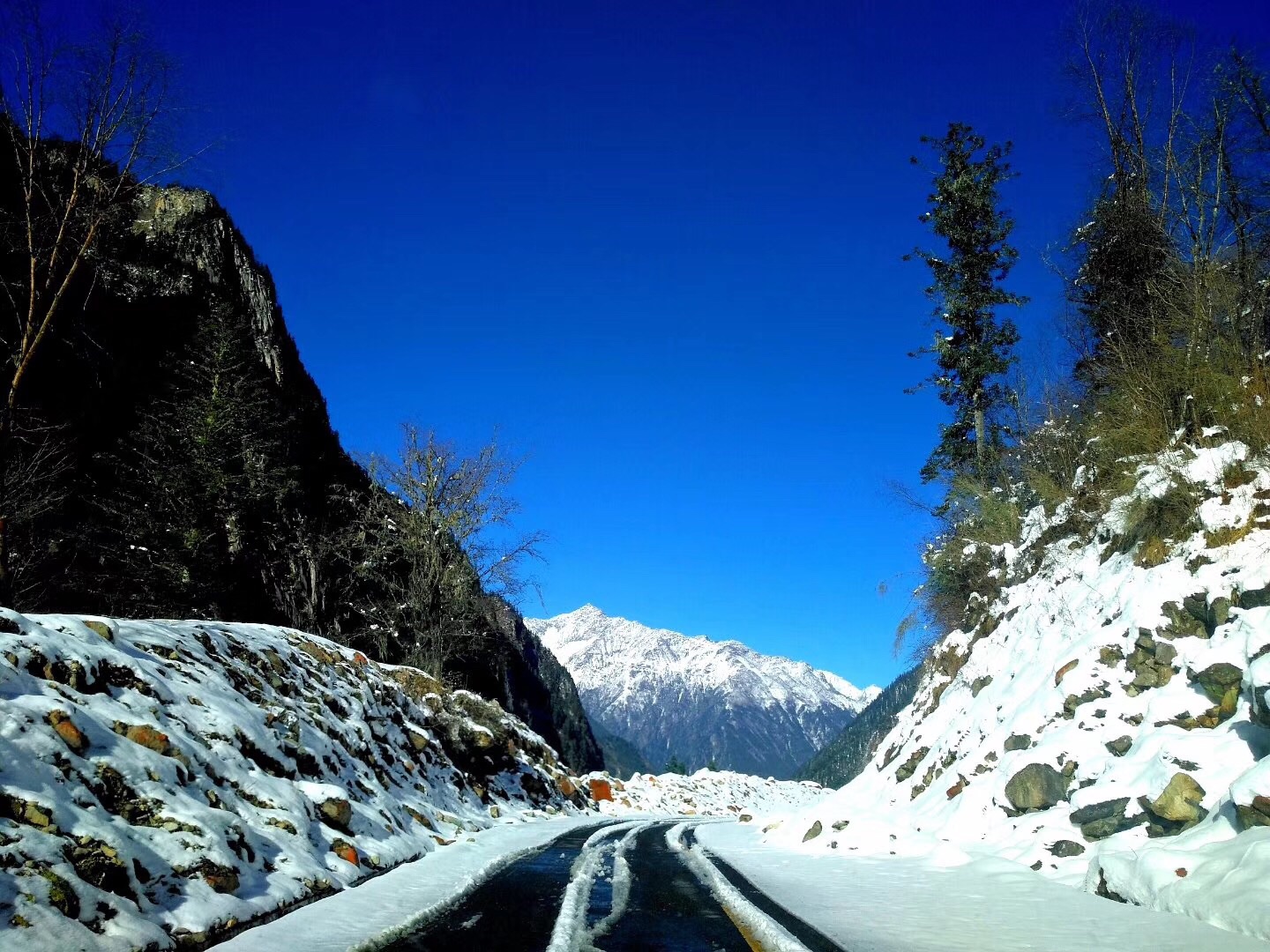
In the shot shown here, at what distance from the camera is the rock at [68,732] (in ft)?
18.7

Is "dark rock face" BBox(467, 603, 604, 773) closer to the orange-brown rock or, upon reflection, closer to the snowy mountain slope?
the orange-brown rock

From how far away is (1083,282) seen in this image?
19.2 meters

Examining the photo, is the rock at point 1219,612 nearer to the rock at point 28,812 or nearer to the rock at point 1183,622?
the rock at point 1183,622

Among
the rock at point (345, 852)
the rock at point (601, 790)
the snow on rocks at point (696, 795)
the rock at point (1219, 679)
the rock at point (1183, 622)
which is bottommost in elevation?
the snow on rocks at point (696, 795)

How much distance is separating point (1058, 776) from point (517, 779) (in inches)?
597

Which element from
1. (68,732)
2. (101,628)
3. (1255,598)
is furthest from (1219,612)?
(101,628)

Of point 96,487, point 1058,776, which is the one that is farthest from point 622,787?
point 1058,776

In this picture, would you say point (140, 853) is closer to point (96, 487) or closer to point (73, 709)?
point (73, 709)

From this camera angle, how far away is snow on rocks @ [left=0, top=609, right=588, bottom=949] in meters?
4.68

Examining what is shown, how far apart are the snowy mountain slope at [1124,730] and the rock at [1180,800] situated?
0.04ft

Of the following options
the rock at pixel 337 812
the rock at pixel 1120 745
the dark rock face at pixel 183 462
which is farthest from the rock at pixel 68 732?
the dark rock face at pixel 183 462

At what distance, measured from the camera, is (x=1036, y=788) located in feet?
29.2

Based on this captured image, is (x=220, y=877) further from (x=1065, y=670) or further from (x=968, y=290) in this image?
(x=968, y=290)

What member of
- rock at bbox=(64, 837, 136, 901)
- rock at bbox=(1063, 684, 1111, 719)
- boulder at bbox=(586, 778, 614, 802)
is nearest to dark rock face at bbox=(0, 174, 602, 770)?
boulder at bbox=(586, 778, 614, 802)
